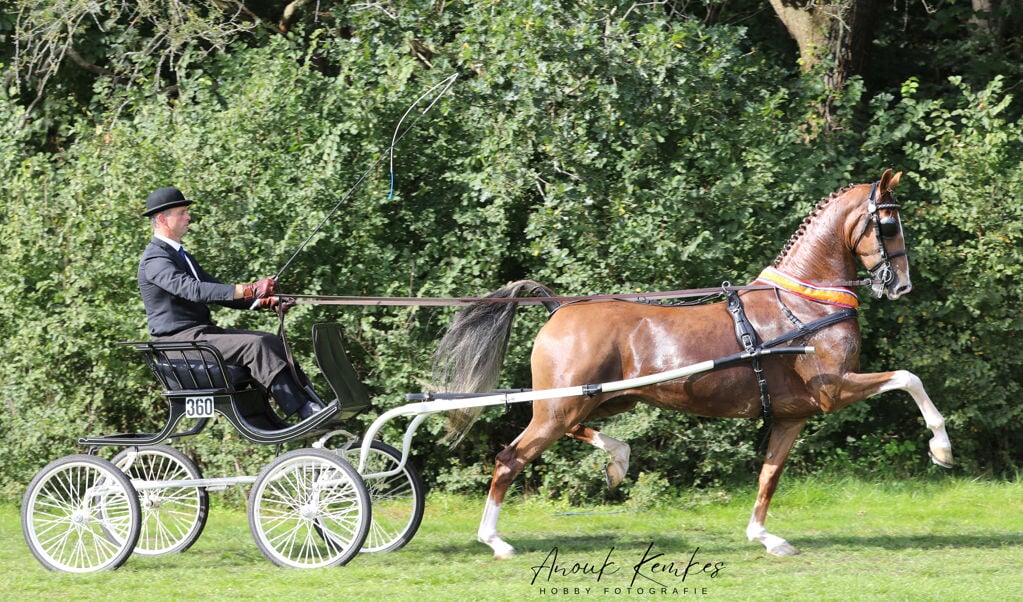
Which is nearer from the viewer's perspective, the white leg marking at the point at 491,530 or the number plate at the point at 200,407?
the number plate at the point at 200,407

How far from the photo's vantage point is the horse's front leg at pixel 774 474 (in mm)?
6340

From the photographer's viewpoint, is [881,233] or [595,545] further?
[595,545]

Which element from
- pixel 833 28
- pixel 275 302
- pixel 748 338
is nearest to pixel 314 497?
pixel 275 302

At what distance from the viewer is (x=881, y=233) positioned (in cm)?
615

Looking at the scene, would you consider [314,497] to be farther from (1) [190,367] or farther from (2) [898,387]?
(2) [898,387]

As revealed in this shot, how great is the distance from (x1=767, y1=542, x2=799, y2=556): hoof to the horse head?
1532mm

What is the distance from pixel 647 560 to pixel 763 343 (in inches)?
53.9

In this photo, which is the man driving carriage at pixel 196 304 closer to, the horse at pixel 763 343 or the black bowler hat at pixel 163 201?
the black bowler hat at pixel 163 201

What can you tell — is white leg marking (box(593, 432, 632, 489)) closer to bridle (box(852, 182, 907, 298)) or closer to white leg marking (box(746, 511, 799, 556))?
white leg marking (box(746, 511, 799, 556))

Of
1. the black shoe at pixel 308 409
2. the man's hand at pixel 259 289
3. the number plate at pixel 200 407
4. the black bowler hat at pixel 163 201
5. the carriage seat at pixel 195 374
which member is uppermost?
the black bowler hat at pixel 163 201

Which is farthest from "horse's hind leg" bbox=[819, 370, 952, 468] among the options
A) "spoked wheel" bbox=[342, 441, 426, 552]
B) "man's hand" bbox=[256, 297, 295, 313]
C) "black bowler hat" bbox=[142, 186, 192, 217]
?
"black bowler hat" bbox=[142, 186, 192, 217]

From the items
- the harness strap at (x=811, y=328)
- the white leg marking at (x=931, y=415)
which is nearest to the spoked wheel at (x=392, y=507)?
the harness strap at (x=811, y=328)
